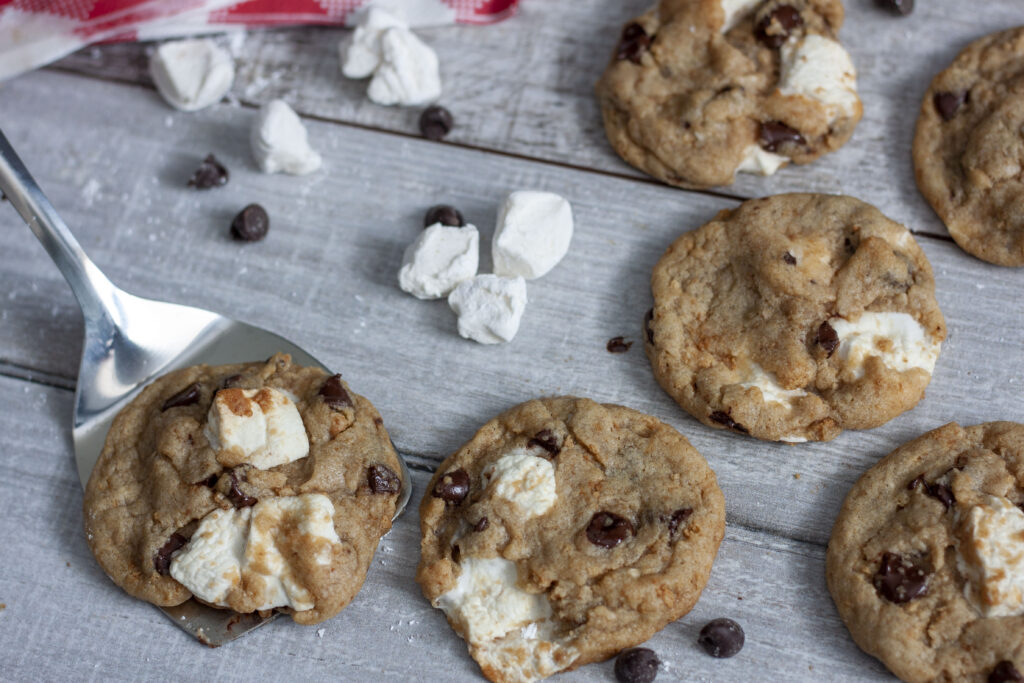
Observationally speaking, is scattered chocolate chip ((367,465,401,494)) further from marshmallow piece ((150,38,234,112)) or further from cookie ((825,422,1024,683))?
marshmallow piece ((150,38,234,112))

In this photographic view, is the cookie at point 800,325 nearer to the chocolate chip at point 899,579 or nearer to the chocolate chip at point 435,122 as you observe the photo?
the chocolate chip at point 899,579

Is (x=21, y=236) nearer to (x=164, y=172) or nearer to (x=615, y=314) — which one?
(x=164, y=172)

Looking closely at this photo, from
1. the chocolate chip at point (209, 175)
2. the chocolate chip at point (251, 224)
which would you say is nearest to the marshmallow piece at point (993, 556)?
the chocolate chip at point (251, 224)

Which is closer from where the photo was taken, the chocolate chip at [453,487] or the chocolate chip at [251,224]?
the chocolate chip at [453,487]

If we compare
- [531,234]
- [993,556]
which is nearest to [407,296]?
[531,234]

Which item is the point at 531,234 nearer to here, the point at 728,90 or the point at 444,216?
the point at 444,216

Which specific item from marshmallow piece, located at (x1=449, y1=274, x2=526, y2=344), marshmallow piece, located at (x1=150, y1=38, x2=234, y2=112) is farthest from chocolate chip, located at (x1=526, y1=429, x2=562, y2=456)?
marshmallow piece, located at (x1=150, y1=38, x2=234, y2=112)
